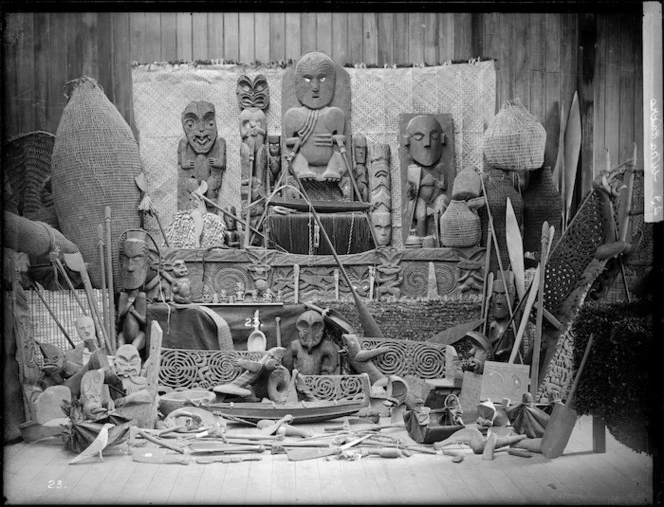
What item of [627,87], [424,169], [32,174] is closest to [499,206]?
[424,169]

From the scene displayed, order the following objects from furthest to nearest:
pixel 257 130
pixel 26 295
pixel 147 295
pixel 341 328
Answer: pixel 257 130
pixel 147 295
pixel 341 328
pixel 26 295

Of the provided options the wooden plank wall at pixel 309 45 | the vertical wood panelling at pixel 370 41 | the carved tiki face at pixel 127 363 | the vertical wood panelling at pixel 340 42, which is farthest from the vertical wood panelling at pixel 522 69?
the carved tiki face at pixel 127 363

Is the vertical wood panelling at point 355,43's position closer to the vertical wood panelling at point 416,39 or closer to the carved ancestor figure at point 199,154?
the vertical wood panelling at point 416,39

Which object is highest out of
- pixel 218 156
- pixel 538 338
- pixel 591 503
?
pixel 218 156

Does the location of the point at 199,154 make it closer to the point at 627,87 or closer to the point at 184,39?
the point at 184,39

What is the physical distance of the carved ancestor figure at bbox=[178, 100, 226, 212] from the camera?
356 inches

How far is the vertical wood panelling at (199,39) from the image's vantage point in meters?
8.95

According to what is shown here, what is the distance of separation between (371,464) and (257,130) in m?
4.77

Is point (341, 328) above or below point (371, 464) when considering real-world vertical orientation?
above

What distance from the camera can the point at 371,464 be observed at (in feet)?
16.8

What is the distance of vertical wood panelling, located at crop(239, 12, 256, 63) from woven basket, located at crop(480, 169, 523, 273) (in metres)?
2.78

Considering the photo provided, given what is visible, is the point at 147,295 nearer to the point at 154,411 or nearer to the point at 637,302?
the point at 154,411

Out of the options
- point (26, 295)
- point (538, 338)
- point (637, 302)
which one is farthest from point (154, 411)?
point (637, 302)
